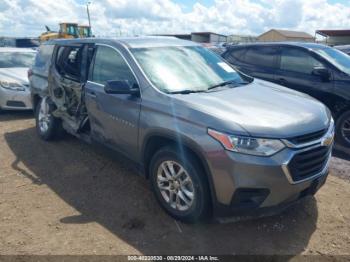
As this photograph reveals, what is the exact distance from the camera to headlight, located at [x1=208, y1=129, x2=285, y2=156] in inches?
113

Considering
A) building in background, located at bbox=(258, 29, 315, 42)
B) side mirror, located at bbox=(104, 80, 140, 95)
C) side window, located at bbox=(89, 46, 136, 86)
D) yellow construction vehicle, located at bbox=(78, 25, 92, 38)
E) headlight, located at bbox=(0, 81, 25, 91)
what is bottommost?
headlight, located at bbox=(0, 81, 25, 91)

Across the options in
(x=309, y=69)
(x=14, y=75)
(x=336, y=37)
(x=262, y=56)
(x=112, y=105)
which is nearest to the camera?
(x=112, y=105)

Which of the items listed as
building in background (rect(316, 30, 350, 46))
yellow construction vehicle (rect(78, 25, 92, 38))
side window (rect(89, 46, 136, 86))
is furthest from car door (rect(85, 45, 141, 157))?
building in background (rect(316, 30, 350, 46))

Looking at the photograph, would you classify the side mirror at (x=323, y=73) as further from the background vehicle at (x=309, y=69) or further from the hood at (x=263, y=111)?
the hood at (x=263, y=111)

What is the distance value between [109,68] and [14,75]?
5.05 m

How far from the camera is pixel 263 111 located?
3.18 m

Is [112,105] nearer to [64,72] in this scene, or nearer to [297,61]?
[64,72]

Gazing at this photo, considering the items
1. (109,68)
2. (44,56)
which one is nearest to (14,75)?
(44,56)

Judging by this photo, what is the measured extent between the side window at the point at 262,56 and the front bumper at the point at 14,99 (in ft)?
16.6

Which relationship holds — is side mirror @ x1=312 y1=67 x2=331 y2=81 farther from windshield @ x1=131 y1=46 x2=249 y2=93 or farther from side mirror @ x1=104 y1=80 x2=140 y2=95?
side mirror @ x1=104 y1=80 x2=140 y2=95

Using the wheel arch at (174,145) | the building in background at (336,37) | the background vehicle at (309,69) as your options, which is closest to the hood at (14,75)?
the background vehicle at (309,69)

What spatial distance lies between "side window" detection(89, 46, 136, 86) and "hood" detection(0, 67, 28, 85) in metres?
4.41

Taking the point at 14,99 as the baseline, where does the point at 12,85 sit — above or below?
above

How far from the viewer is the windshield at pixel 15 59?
30.1ft
